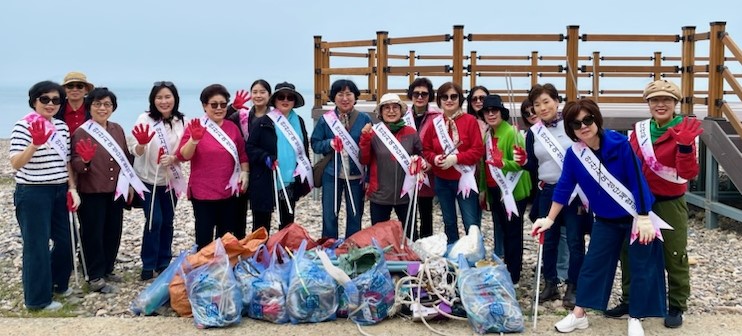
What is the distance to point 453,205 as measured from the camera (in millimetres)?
6219

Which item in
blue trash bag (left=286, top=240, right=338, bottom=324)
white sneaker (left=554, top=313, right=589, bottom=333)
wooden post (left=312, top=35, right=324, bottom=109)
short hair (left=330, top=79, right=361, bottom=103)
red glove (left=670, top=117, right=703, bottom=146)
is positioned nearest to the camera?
red glove (left=670, top=117, right=703, bottom=146)

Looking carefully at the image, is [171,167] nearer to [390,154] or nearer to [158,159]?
[158,159]

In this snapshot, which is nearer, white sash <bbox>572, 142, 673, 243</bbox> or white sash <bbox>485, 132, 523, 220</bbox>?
white sash <bbox>572, 142, 673, 243</bbox>

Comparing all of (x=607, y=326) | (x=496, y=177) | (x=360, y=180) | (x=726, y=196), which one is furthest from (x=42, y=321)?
(x=726, y=196)

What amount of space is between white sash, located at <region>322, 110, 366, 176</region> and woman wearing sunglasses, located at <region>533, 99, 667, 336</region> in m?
1.86

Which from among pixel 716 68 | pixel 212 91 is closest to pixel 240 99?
pixel 212 91

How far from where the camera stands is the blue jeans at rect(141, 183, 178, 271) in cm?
631

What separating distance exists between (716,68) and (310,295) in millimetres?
6335

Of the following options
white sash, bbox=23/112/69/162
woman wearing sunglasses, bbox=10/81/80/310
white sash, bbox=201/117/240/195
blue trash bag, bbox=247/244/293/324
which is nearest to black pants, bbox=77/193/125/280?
woman wearing sunglasses, bbox=10/81/80/310

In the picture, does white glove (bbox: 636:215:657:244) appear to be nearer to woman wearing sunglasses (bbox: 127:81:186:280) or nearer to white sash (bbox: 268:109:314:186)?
white sash (bbox: 268:109:314:186)

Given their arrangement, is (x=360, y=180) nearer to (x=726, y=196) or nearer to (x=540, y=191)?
(x=540, y=191)

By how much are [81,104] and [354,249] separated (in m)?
2.51

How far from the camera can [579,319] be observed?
4.99 metres

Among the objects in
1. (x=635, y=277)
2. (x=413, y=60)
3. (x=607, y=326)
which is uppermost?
(x=413, y=60)
